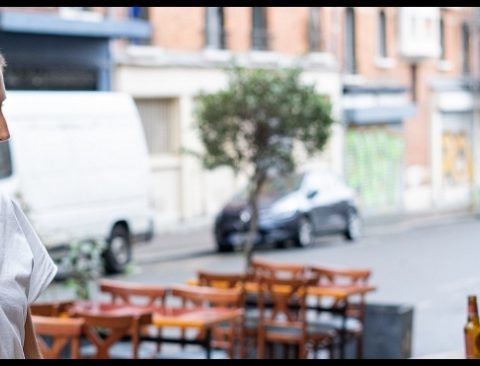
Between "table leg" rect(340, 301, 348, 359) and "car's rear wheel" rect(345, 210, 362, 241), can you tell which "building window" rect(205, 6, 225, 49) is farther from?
"table leg" rect(340, 301, 348, 359)

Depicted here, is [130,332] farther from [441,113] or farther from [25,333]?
[441,113]

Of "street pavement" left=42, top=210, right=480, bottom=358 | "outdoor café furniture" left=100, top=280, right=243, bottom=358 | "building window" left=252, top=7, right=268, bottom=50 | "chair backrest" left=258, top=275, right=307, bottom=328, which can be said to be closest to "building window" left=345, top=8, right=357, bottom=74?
"building window" left=252, top=7, right=268, bottom=50

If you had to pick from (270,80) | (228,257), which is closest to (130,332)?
(270,80)

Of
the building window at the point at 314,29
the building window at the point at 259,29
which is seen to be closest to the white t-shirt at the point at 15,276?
the building window at the point at 259,29

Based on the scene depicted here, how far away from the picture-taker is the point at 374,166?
36.8 metres

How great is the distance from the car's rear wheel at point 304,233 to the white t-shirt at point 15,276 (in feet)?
69.3

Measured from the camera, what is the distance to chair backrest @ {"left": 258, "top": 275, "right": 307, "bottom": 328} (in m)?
9.46

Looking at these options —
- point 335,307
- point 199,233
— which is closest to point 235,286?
point 335,307

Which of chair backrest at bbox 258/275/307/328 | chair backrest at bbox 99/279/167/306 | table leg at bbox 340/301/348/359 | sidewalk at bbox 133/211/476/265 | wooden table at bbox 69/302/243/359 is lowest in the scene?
sidewalk at bbox 133/211/476/265

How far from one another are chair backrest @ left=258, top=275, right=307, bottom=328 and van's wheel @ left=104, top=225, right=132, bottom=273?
30.7 feet

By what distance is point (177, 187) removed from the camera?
1155 inches

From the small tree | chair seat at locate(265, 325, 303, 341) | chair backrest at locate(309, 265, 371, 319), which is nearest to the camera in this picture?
chair seat at locate(265, 325, 303, 341)

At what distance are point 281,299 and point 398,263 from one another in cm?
1220

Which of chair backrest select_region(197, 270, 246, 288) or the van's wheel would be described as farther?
the van's wheel
